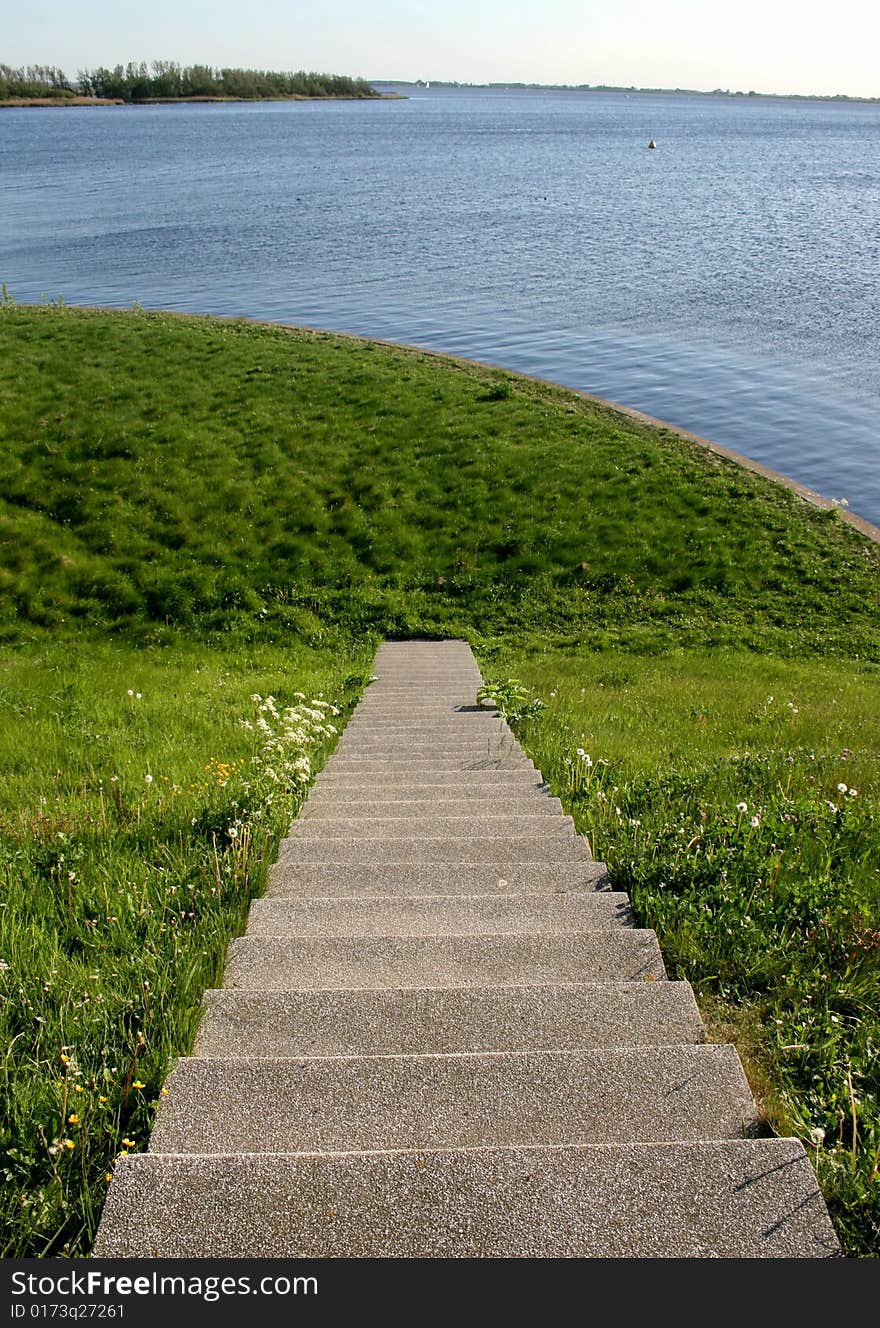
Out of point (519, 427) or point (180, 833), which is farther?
point (519, 427)

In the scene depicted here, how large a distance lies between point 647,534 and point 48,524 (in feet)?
37.7

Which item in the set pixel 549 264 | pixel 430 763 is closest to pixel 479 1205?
pixel 430 763

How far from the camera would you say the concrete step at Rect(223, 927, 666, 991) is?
13.7 feet

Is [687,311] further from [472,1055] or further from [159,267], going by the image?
[472,1055]

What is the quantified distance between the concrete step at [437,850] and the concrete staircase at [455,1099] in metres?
0.16

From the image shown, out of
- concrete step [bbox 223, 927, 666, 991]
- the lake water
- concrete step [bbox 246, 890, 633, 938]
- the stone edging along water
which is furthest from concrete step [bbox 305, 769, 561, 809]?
the lake water

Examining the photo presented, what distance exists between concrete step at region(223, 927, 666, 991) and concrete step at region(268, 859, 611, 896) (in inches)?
28.7

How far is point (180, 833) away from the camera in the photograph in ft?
19.9

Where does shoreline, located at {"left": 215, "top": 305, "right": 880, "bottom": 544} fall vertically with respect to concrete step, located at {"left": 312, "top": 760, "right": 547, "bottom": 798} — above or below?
above

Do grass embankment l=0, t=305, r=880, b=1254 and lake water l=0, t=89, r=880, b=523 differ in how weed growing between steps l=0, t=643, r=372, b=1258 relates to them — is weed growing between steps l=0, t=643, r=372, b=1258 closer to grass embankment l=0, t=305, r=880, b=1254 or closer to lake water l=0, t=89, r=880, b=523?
grass embankment l=0, t=305, r=880, b=1254

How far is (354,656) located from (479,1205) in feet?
40.8

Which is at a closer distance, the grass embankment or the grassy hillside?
the grass embankment

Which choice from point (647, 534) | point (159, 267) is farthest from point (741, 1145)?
point (159, 267)

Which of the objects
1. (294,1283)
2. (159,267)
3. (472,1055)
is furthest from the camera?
(159,267)
